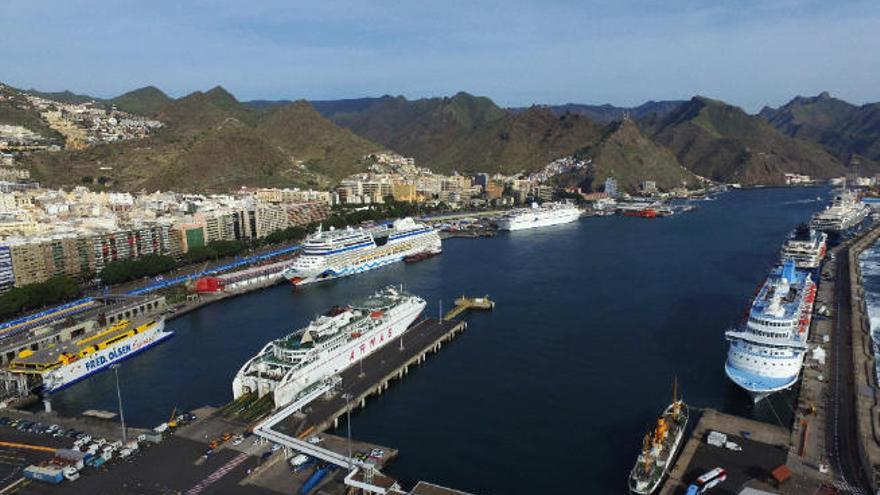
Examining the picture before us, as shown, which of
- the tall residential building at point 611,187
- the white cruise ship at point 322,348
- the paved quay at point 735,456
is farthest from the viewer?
the tall residential building at point 611,187

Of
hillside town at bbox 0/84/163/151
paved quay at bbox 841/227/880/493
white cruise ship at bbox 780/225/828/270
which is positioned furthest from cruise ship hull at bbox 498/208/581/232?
hillside town at bbox 0/84/163/151

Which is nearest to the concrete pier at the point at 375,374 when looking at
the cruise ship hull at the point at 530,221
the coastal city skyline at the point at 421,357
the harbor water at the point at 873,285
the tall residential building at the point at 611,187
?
the coastal city skyline at the point at 421,357

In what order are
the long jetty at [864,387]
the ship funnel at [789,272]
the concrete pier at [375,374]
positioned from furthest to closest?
the ship funnel at [789,272]
the concrete pier at [375,374]
the long jetty at [864,387]

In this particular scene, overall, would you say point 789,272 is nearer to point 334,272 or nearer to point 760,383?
point 760,383

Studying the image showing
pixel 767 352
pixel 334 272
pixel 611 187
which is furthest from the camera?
pixel 611 187

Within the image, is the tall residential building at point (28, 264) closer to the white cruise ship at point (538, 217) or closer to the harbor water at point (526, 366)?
the harbor water at point (526, 366)

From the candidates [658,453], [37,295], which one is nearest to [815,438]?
[658,453]

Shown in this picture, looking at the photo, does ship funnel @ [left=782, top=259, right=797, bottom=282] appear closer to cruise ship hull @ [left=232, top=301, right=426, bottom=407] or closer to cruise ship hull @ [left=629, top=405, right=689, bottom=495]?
cruise ship hull @ [left=629, top=405, right=689, bottom=495]
